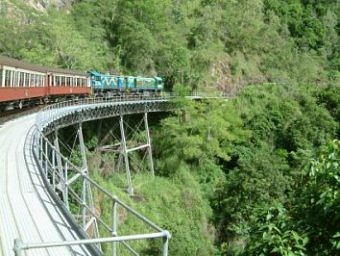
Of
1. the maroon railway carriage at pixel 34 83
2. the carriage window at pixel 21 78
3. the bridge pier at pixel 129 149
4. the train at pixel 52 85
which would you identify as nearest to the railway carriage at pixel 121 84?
the train at pixel 52 85

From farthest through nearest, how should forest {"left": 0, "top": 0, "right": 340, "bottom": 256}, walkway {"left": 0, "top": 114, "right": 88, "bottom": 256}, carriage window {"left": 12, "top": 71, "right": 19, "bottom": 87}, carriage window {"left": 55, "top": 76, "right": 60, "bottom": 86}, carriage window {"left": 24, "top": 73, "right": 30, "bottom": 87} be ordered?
carriage window {"left": 55, "top": 76, "right": 60, "bottom": 86}, carriage window {"left": 24, "top": 73, "right": 30, "bottom": 87}, carriage window {"left": 12, "top": 71, "right": 19, "bottom": 87}, walkway {"left": 0, "top": 114, "right": 88, "bottom": 256}, forest {"left": 0, "top": 0, "right": 340, "bottom": 256}

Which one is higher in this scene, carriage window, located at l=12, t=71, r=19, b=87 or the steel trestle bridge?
carriage window, located at l=12, t=71, r=19, b=87

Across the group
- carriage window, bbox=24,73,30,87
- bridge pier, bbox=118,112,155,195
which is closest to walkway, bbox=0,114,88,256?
carriage window, bbox=24,73,30,87

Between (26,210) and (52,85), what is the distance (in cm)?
2728

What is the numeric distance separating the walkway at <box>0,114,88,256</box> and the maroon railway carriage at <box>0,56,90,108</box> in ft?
28.3

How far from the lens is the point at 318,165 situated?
679 centimetres

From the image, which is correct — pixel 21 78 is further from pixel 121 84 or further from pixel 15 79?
pixel 121 84

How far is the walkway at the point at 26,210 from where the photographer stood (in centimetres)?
909

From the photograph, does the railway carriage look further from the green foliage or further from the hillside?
the green foliage

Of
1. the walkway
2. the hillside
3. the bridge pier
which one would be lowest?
the bridge pier

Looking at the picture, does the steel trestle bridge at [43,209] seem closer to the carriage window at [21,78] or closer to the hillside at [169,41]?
the carriage window at [21,78]

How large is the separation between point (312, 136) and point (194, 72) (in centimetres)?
1957

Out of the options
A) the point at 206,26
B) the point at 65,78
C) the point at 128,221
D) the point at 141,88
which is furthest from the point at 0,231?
the point at 206,26

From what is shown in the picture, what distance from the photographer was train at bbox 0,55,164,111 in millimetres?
25953
